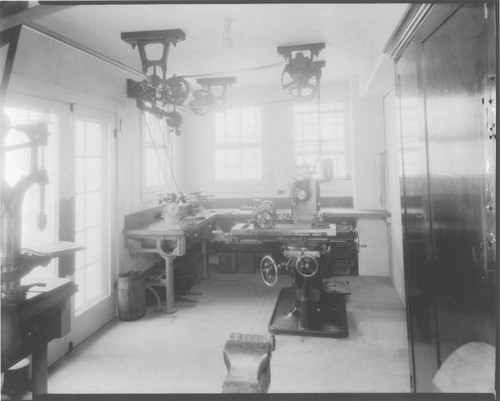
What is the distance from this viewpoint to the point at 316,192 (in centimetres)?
425

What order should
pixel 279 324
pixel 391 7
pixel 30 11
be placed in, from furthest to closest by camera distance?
1. pixel 279 324
2. pixel 391 7
3. pixel 30 11

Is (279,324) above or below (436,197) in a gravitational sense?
below

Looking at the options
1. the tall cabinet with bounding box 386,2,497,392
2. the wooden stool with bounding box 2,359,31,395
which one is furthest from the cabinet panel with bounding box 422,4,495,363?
the wooden stool with bounding box 2,359,31,395

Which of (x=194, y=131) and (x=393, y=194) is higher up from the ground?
(x=194, y=131)

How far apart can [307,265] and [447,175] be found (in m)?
2.22

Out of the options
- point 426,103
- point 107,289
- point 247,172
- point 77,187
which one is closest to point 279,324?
point 107,289

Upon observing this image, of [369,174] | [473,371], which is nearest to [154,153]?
[369,174]

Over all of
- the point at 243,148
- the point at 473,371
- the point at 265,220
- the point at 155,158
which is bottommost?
the point at 473,371

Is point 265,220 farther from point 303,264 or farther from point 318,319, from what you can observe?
point 318,319

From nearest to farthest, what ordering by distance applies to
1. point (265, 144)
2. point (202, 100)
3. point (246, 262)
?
point (202, 100)
point (246, 262)
point (265, 144)

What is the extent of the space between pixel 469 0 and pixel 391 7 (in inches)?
69.2

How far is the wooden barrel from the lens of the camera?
3.92m

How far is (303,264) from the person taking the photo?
3635mm

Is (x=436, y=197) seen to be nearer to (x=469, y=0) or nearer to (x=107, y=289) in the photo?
(x=469, y=0)
